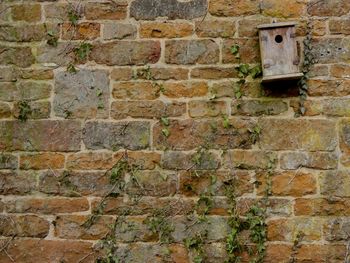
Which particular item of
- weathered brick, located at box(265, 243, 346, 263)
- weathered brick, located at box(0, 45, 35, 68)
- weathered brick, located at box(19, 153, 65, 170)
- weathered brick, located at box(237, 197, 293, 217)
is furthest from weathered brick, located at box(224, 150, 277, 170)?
weathered brick, located at box(0, 45, 35, 68)

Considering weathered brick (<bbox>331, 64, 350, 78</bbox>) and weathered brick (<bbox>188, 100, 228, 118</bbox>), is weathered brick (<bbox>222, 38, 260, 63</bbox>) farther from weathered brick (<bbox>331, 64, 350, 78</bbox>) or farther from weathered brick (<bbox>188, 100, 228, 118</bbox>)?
weathered brick (<bbox>331, 64, 350, 78</bbox>)

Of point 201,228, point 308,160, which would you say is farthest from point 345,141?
point 201,228

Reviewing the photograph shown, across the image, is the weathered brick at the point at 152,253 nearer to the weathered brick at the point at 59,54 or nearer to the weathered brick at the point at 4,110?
the weathered brick at the point at 4,110

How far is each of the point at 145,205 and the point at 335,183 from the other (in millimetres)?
1314

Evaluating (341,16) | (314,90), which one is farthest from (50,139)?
(341,16)

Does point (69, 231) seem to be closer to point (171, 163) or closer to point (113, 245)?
point (113, 245)

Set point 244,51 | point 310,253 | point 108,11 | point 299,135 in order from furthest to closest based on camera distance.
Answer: point 108,11 < point 244,51 < point 299,135 < point 310,253

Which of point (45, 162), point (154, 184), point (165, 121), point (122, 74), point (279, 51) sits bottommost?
point (154, 184)

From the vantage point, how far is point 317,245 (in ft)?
12.4

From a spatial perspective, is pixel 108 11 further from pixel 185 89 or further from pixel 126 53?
pixel 185 89

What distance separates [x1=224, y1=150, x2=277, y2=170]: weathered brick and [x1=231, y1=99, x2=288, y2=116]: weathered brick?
10.9 inches

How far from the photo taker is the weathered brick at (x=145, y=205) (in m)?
3.86

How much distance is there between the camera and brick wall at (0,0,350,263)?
3.83 m

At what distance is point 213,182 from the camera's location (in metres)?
3.86
